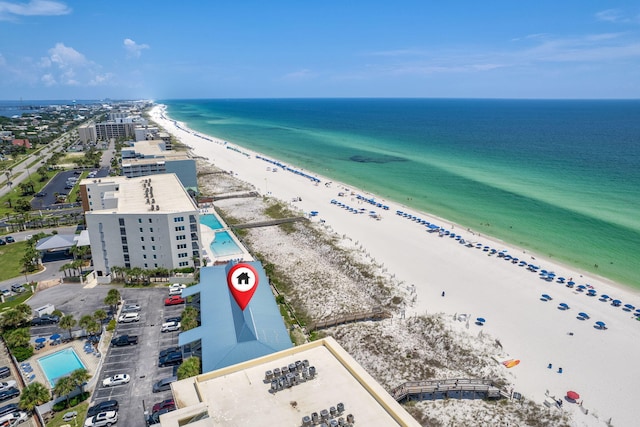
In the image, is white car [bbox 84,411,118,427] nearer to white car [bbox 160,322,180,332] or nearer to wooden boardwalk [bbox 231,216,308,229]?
white car [bbox 160,322,180,332]

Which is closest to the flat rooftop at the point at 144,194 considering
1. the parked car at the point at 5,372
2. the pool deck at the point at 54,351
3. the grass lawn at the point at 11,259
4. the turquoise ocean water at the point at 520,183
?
the grass lawn at the point at 11,259

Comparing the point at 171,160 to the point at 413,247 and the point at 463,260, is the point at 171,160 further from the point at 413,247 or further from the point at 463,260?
the point at 463,260

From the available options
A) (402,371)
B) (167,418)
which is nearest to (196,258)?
(402,371)

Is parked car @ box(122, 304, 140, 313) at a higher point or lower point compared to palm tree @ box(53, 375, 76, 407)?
lower

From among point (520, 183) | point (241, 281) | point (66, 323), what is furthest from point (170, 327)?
point (520, 183)

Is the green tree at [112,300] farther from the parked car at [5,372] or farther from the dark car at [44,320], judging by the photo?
the parked car at [5,372]

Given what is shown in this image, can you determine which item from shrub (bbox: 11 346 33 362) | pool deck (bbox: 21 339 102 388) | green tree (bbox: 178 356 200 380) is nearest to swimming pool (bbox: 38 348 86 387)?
pool deck (bbox: 21 339 102 388)
